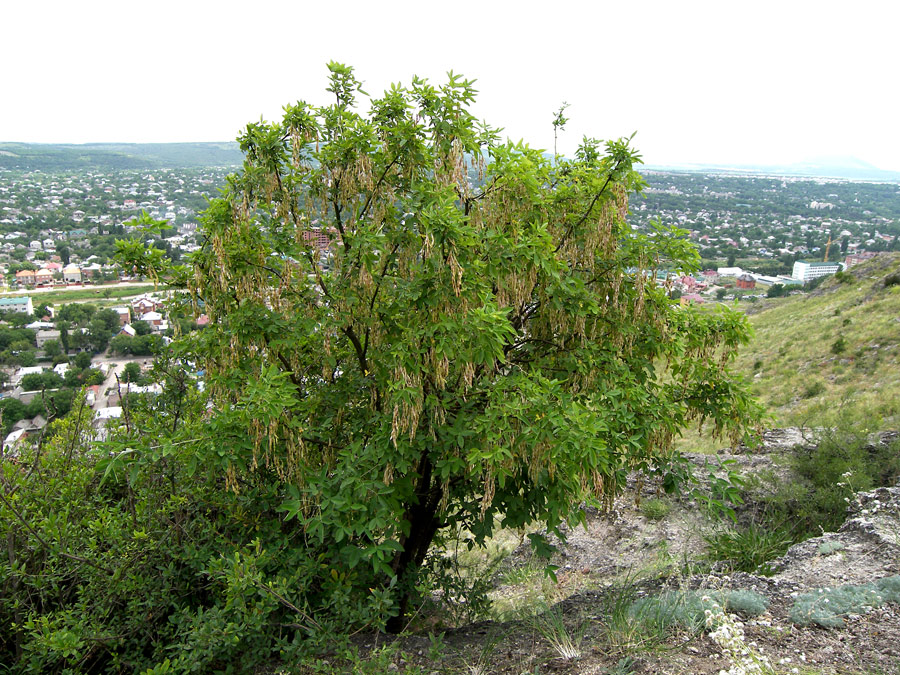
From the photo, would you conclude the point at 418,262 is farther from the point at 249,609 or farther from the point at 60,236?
the point at 60,236

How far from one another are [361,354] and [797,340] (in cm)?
2037

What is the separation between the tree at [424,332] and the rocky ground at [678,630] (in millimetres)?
797

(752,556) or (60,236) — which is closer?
(752,556)

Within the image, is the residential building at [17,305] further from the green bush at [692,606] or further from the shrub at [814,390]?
the shrub at [814,390]

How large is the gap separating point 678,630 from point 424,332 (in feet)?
9.95

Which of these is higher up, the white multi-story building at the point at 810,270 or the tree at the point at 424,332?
the tree at the point at 424,332

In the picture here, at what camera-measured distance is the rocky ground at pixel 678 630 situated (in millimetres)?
3904

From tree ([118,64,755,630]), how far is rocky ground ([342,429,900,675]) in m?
0.80

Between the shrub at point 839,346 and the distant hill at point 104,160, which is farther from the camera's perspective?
the distant hill at point 104,160

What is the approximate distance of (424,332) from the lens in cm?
405

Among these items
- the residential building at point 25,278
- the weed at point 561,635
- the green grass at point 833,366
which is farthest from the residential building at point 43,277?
the weed at point 561,635

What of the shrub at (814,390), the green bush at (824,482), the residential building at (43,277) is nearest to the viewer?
the green bush at (824,482)

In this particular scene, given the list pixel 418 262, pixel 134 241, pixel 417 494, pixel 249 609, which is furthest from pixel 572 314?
pixel 134 241

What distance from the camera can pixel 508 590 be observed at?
25.0ft
